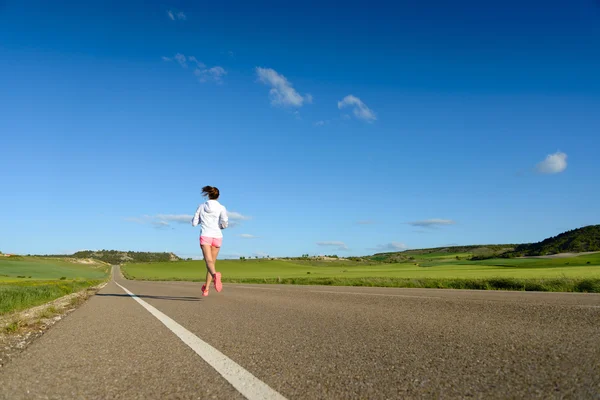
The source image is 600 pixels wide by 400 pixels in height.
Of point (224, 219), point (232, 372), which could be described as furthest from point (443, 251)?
point (232, 372)

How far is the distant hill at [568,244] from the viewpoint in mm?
87062

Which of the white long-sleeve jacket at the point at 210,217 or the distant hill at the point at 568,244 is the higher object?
the distant hill at the point at 568,244

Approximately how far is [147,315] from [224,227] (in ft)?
8.93

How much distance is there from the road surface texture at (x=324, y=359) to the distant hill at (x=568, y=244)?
9185cm

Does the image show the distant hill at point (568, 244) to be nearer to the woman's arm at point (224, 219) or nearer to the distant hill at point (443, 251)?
the distant hill at point (443, 251)

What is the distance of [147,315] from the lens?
667cm

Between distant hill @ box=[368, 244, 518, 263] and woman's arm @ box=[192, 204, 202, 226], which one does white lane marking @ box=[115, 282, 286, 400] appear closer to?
woman's arm @ box=[192, 204, 202, 226]

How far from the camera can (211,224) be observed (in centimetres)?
880

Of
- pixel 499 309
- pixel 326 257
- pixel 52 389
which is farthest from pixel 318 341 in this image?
pixel 326 257

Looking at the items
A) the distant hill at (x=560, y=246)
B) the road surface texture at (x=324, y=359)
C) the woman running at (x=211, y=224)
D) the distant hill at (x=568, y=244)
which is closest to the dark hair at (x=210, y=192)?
the woman running at (x=211, y=224)

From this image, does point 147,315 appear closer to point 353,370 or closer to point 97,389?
point 97,389

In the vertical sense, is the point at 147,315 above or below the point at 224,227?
below

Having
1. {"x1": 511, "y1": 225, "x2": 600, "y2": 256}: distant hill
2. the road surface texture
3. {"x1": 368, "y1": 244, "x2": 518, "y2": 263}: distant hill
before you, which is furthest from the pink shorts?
{"x1": 368, "y1": 244, "x2": 518, "y2": 263}: distant hill

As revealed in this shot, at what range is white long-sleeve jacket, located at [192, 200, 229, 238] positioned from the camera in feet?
28.6
